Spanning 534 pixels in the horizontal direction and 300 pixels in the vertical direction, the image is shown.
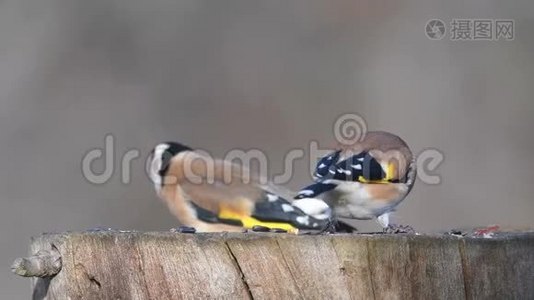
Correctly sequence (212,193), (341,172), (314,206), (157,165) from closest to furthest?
(341,172) < (314,206) < (212,193) < (157,165)

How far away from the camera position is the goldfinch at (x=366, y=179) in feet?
13.6

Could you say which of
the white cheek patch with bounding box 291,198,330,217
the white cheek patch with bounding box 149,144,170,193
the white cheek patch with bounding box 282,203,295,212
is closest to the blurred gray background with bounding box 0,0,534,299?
the white cheek patch with bounding box 149,144,170,193

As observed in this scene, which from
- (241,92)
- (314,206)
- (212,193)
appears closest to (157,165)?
(212,193)

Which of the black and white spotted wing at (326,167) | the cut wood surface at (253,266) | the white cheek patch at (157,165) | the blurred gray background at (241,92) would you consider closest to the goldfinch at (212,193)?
the white cheek patch at (157,165)

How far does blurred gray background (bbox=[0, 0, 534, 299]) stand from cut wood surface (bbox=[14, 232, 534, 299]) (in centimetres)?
429

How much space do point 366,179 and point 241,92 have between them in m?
3.11

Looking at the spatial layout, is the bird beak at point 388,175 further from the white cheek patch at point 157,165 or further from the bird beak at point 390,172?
the white cheek patch at point 157,165

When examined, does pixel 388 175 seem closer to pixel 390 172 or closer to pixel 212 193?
pixel 390 172

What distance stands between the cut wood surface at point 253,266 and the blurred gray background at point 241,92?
169 inches

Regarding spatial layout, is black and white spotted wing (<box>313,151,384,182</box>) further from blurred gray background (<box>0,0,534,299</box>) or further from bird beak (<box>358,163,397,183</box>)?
blurred gray background (<box>0,0,534,299</box>)

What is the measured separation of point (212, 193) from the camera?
681 centimetres

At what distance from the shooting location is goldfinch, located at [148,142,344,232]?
21.1 ft

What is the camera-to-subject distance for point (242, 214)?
21.7 feet

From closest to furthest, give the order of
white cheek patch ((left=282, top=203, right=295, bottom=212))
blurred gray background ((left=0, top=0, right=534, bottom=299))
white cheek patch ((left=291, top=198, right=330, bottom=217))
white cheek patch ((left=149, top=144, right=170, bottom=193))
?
white cheek patch ((left=291, top=198, right=330, bottom=217)), white cheek patch ((left=282, top=203, right=295, bottom=212)), blurred gray background ((left=0, top=0, right=534, bottom=299)), white cheek patch ((left=149, top=144, right=170, bottom=193))
